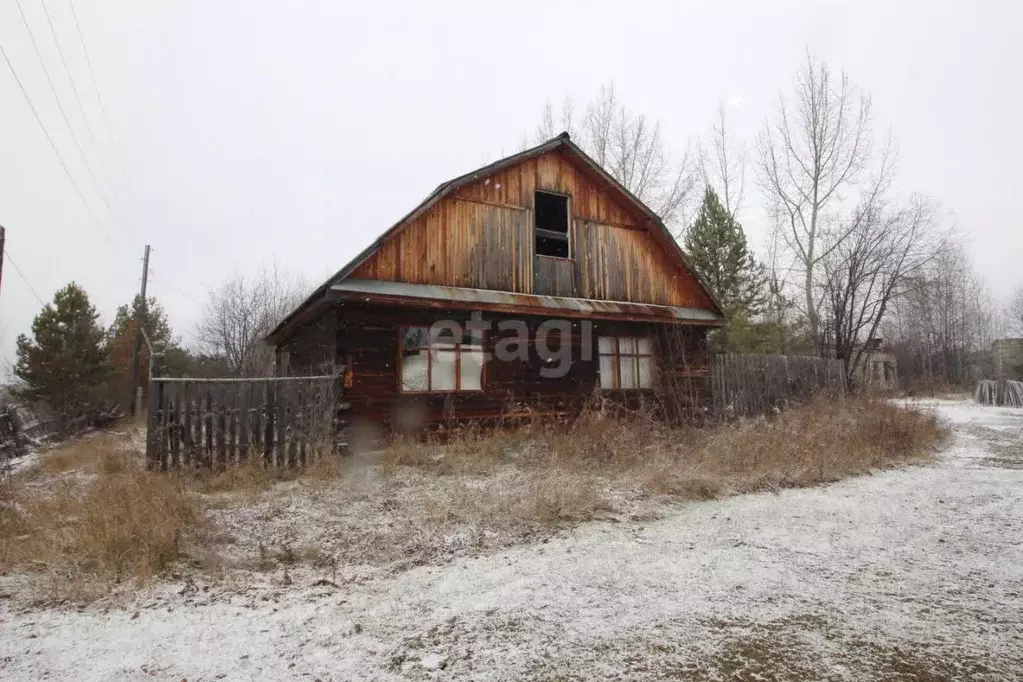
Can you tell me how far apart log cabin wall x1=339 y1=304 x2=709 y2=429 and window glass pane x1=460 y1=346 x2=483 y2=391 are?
0.14 m

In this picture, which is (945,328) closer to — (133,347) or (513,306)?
(513,306)

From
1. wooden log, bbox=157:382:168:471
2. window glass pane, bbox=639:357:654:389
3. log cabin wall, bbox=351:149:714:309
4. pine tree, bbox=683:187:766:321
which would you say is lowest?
wooden log, bbox=157:382:168:471

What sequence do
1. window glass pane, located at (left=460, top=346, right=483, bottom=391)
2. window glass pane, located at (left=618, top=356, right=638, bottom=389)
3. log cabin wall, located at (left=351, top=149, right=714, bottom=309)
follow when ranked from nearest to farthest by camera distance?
1. log cabin wall, located at (left=351, top=149, right=714, bottom=309)
2. window glass pane, located at (left=460, top=346, right=483, bottom=391)
3. window glass pane, located at (left=618, top=356, right=638, bottom=389)

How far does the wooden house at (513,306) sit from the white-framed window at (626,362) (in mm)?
34

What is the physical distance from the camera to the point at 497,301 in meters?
10.3

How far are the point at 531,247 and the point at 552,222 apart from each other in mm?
2360

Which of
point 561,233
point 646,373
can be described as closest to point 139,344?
point 561,233

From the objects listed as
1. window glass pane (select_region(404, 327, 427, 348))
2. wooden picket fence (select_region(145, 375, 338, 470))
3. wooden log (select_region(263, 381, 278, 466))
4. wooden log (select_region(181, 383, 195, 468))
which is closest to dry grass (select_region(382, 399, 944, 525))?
wooden picket fence (select_region(145, 375, 338, 470))

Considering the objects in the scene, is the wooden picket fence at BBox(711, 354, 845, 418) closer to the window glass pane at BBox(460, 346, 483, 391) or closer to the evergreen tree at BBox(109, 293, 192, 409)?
the window glass pane at BBox(460, 346, 483, 391)

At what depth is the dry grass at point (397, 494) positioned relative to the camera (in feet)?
13.5

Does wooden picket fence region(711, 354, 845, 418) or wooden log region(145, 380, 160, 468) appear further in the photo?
wooden picket fence region(711, 354, 845, 418)

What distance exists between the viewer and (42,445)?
14211 mm

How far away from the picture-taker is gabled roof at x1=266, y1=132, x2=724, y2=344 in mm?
9305

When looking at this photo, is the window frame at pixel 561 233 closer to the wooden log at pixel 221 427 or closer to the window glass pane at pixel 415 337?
the window glass pane at pixel 415 337
